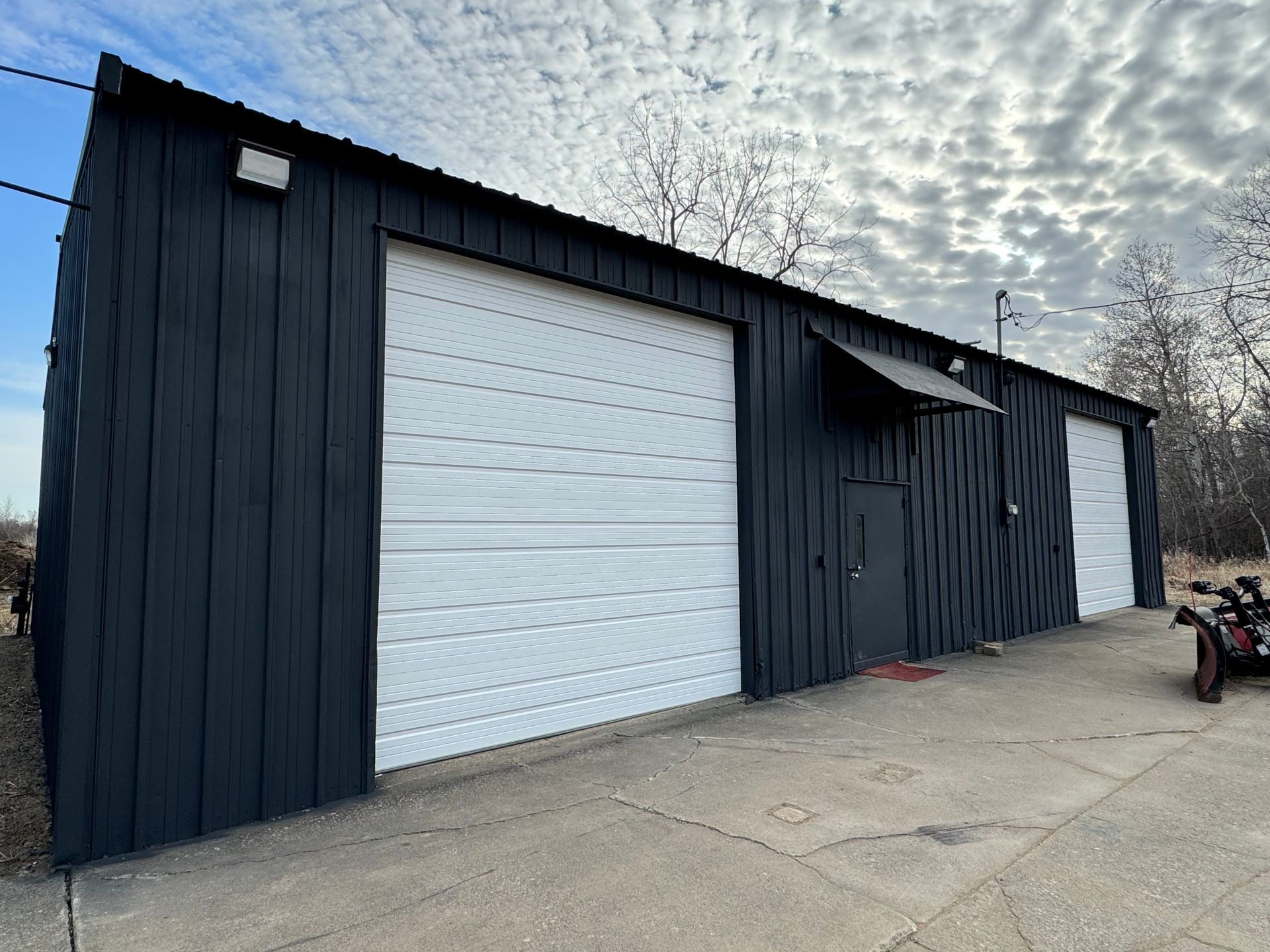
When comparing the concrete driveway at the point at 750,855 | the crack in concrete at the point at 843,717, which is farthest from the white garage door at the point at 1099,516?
the crack in concrete at the point at 843,717

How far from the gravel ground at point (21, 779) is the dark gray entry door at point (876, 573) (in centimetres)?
623

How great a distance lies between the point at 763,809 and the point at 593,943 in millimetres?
1414

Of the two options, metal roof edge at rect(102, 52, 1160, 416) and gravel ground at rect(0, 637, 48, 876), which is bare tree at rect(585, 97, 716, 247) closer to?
metal roof edge at rect(102, 52, 1160, 416)

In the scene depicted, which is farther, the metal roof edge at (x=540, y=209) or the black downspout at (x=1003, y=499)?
the black downspout at (x=1003, y=499)

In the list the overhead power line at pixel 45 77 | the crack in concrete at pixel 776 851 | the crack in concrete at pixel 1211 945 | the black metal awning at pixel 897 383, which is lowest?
the crack in concrete at pixel 776 851

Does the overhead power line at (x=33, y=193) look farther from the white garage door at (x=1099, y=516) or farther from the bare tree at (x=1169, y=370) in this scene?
the bare tree at (x=1169, y=370)

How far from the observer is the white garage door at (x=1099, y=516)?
1075 centimetres

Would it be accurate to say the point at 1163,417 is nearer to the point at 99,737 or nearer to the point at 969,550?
the point at 969,550

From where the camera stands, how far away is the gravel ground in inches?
117

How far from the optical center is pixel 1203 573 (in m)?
17.6

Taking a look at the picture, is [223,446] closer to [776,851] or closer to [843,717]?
[776,851]

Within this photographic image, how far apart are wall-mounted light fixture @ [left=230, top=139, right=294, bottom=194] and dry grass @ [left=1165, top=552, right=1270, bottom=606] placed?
15743 mm

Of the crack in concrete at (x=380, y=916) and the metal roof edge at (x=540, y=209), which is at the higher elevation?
the metal roof edge at (x=540, y=209)

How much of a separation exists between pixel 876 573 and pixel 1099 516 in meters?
6.75
